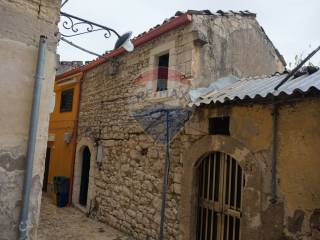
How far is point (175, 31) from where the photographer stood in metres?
6.23

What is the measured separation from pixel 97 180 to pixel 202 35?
5.16 meters

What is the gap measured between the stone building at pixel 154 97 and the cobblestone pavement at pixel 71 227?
0.99 feet

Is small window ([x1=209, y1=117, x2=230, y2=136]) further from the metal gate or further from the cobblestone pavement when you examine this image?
the cobblestone pavement

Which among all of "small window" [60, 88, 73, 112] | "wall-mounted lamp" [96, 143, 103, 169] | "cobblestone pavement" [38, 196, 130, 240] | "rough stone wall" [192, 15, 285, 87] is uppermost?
"rough stone wall" [192, 15, 285, 87]

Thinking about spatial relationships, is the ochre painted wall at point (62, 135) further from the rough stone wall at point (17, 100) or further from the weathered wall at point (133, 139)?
the rough stone wall at point (17, 100)

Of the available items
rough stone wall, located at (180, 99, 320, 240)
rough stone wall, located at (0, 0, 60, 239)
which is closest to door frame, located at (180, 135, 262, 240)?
rough stone wall, located at (180, 99, 320, 240)

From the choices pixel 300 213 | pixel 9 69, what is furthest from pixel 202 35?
A: pixel 9 69

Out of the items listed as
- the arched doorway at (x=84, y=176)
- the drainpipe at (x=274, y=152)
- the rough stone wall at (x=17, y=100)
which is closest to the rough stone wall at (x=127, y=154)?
the arched doorway at (x=84, y=176)

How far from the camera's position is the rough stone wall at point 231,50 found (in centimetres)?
585

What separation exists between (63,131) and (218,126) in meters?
7.38

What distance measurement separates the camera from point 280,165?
13.5ft

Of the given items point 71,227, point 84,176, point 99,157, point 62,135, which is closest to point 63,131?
point 62,135

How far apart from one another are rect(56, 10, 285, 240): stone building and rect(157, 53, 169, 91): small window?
0.08 feet

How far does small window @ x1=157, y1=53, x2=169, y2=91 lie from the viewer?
6.66 meters
